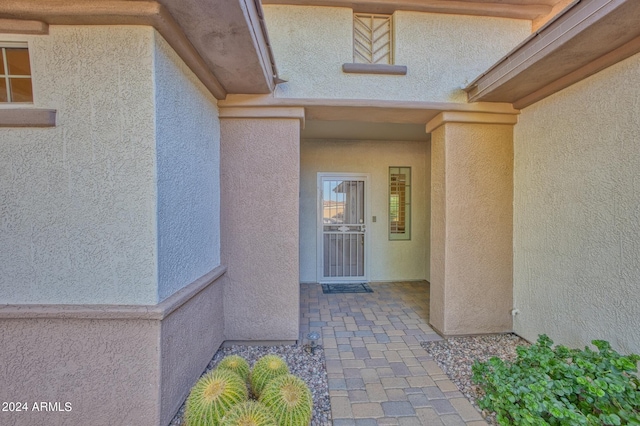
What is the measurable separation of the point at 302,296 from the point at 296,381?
357 cm

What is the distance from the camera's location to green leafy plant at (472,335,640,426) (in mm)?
2033

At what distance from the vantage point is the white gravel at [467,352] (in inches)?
122

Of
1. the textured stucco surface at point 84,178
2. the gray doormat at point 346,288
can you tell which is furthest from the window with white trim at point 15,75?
the gray doormat at point 346,288

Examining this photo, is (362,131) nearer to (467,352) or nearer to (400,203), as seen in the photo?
(400,203)

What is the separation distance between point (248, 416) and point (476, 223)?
3927mm

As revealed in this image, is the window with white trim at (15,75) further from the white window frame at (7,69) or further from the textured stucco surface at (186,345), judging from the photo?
the textured stucco surface at (186,345)

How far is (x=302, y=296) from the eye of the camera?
596 centimetres

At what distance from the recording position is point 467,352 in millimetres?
3725

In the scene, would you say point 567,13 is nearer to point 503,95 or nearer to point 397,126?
point 503,95

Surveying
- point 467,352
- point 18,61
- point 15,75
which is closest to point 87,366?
point 15,75

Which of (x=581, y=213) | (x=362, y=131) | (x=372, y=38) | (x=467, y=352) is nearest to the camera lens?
(x=581, y=213)

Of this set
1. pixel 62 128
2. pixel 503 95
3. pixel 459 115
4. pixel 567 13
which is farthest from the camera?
pixel 459 115

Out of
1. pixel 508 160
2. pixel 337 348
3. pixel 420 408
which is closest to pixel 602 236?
pixel 508 160

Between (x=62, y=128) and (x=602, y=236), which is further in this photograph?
(x=602, y=236)
